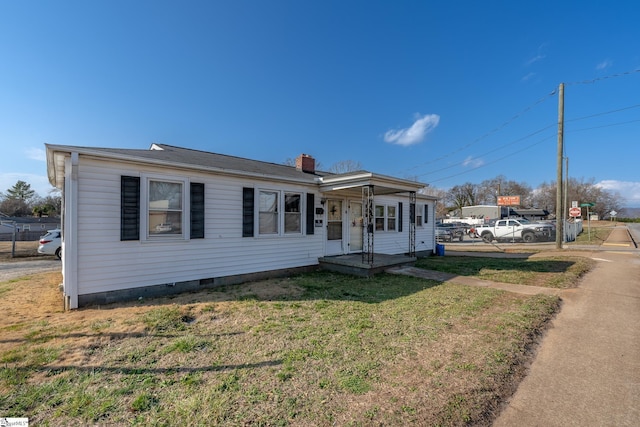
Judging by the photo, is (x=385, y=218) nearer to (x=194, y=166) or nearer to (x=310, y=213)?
(x=310, y=213)

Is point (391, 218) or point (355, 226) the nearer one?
point (355, 226)

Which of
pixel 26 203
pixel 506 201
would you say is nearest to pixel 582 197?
pixel 506 201

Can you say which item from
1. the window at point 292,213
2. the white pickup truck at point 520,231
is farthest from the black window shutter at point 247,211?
the white pickup truck at point 520,231

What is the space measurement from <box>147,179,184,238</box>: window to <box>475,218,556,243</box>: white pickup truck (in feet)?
73.1

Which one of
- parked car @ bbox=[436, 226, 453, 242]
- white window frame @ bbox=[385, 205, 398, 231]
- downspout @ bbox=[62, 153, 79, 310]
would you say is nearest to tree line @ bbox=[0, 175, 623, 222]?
parked car @ bbox=[436, 226, 453, 242]

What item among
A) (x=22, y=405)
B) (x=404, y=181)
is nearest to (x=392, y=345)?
(x=22, y=405)

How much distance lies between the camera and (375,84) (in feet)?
54.4

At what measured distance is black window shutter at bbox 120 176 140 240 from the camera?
566cm

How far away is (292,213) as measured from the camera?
8.58 m

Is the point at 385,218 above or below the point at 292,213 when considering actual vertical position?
below

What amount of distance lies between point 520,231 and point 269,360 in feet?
74.8

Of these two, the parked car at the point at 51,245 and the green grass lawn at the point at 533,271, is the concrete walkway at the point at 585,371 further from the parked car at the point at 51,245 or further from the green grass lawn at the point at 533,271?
the parked car at the point at 51,245

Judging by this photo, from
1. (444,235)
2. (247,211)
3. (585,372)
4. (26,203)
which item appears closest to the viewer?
(585,372)

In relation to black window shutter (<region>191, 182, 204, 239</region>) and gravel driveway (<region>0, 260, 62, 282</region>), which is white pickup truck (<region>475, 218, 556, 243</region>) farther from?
gravel driveway (<region>0, 260, 62, 282</region>)
